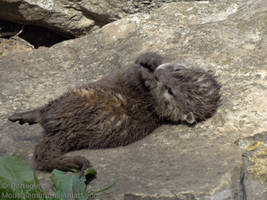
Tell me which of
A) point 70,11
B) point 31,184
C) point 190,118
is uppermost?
point 31,184

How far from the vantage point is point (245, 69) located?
503 cm

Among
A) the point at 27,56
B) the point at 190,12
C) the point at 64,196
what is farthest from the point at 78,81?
the point at 64,196

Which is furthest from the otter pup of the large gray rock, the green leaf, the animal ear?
the green leaf

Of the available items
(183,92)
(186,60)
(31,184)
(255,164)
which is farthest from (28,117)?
(255,164)

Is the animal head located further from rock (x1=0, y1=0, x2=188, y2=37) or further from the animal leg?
rock (x1=0, y1=0, x2=188, y2=37)

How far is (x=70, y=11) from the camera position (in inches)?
299

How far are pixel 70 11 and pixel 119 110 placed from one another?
3675 millimetres

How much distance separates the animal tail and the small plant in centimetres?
89

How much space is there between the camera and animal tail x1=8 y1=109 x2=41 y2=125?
4.67 metres

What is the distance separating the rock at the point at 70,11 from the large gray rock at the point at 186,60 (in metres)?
0.93

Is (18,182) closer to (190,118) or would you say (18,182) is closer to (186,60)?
(190,118)

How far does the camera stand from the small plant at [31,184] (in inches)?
140

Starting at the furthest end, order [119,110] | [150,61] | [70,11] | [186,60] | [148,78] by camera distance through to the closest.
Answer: [70,11]
[186,60]
[150,61]
[148,78]
[119,110]

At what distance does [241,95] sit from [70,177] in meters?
2.06
